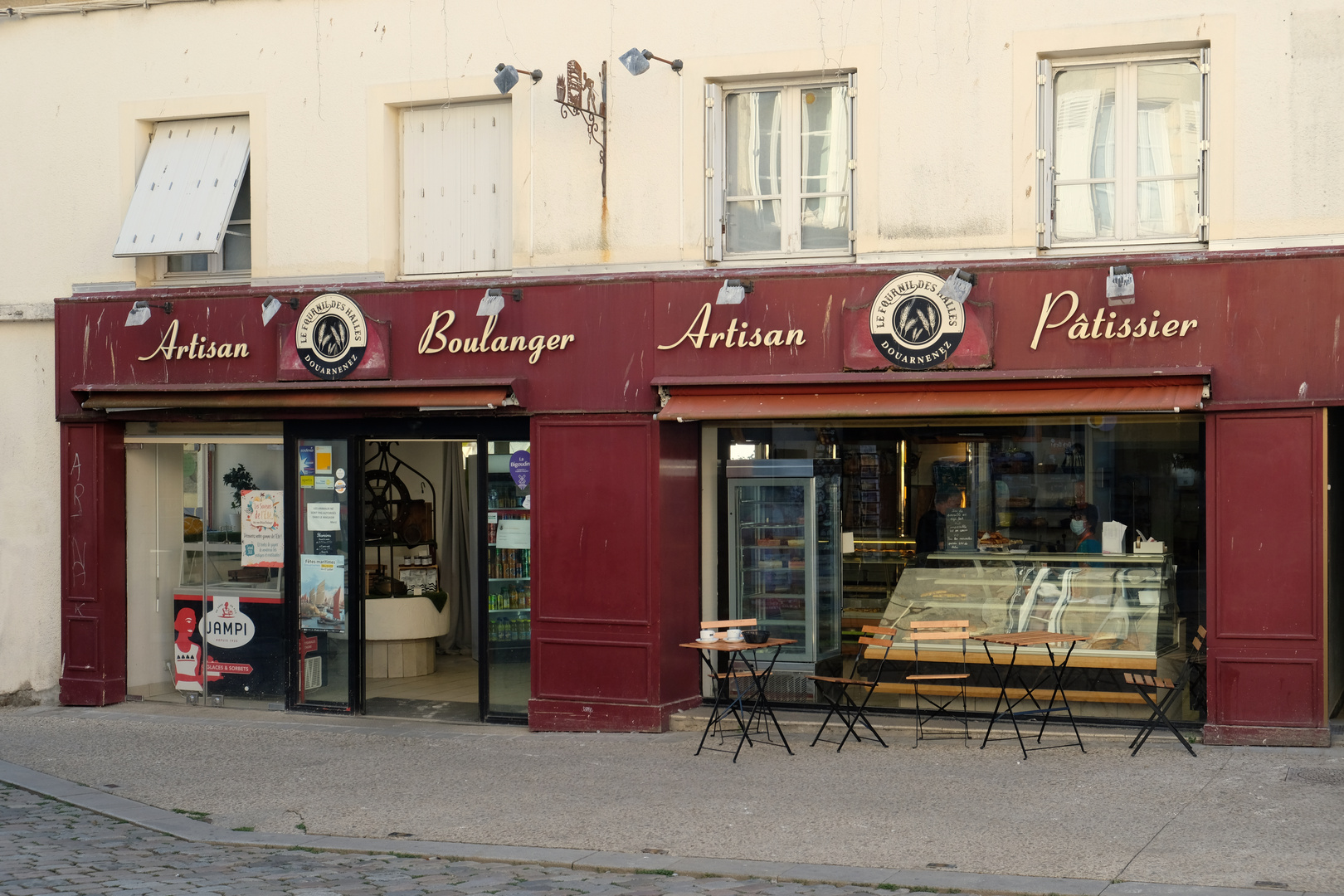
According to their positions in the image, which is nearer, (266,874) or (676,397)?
(266,874)

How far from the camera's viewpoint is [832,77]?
37.2 ft

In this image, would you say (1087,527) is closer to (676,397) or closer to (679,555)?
(679,555)

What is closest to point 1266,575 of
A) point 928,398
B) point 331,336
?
point 928,398

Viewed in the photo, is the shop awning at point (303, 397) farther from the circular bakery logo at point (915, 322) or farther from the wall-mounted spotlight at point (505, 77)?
the circular bakery logo at point (915, 322)

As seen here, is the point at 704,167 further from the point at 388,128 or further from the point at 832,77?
the point at 388,128

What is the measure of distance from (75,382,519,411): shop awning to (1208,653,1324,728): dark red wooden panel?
5588 millimetres

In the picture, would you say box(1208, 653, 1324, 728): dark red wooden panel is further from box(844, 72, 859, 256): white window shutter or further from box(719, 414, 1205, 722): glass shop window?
box(844, 72, 859, 256): white window shutter

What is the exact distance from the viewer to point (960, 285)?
34.8ft

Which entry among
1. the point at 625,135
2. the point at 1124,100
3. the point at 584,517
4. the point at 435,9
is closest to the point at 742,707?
the point at 584,517

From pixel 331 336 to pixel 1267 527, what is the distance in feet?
24.0

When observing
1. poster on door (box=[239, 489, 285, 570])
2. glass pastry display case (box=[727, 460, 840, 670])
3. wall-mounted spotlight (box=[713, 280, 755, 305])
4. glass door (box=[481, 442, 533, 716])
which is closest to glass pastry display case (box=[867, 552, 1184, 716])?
glass pastry display case (box=[727, 460, 840, 670])

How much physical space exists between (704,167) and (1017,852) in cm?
592

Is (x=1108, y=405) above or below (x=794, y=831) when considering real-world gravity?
above

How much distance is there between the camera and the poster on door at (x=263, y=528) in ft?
42.8
